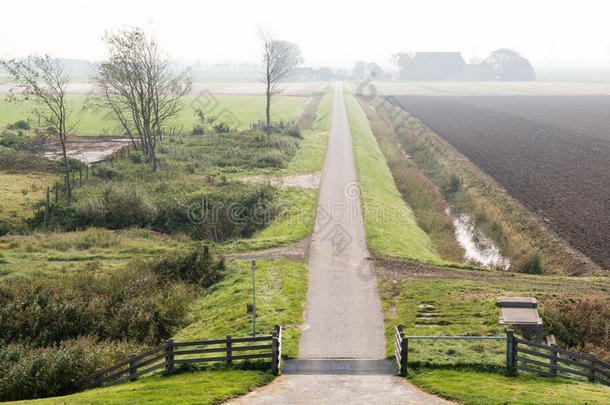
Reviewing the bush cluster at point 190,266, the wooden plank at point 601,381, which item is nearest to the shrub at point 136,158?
the bush cluster at point 190,266

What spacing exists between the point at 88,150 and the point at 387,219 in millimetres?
37766

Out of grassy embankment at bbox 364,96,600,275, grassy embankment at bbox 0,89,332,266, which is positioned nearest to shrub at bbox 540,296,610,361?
grassy embankment at bbox 364,96,600,275

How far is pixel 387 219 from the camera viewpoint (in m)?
31.7

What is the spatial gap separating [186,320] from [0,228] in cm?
1825

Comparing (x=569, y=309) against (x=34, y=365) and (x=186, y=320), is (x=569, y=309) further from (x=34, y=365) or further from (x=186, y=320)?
(x=34, y=365)

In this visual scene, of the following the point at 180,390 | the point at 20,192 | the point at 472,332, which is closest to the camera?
the point at 180,390

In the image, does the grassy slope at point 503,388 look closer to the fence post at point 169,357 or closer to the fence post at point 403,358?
the fence post at point 403,358

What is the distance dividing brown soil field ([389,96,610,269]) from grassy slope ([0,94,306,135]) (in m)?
30.1

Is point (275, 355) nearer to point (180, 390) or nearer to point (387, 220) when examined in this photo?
point (180, 390)

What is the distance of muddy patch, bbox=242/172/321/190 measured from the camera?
39344 millimetres

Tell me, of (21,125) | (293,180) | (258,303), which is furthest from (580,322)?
(21,125)

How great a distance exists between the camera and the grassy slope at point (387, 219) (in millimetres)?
26609

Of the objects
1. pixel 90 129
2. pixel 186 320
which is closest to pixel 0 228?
pixel 186 320

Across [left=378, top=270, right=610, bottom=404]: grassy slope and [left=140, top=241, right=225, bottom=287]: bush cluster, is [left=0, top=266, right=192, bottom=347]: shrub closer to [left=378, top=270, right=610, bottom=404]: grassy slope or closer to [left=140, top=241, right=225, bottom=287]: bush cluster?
[left=140, top=241, right=225, bottom=287]: bush cluster
